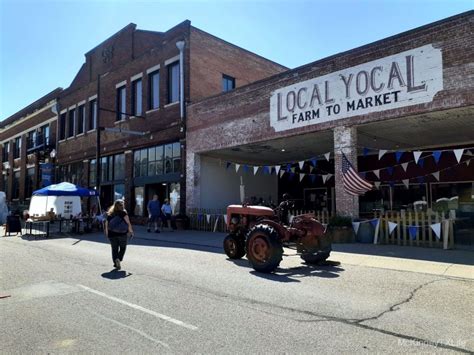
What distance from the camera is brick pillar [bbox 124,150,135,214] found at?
25000 millimetres

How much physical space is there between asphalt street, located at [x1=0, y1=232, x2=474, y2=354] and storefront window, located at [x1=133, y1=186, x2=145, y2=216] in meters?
14.5

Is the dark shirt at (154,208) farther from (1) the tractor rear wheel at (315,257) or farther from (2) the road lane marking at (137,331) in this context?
(2) the road lane marking at (137,331)

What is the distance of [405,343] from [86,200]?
93.9 feet

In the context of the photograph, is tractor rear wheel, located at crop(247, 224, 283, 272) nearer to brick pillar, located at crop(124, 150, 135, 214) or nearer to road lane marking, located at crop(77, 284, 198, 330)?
road lane marking, located at crop(77, 284, 198, 330)

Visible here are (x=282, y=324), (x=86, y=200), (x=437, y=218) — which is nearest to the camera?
(x=282, y=324)

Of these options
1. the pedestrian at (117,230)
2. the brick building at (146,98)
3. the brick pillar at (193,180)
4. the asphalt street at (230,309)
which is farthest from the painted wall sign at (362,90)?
the pedestrian at (117,230)

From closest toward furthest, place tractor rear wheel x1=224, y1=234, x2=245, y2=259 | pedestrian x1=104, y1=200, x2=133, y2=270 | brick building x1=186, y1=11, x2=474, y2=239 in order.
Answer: pedestrian x1=104, y1=200, x2=133, y2=270
tractor rear wheel x1=224, y1=234, x2=245, y2=259
brick building x1=186, y1=11, x2=474, y2=239

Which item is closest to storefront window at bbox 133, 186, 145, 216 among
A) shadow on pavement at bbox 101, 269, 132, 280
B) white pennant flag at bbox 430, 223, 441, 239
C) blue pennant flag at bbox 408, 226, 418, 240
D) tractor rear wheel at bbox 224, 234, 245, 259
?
tractor rear wheel at bbox 224, 234, 245, 259

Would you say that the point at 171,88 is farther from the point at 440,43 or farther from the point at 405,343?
the point at 405,343

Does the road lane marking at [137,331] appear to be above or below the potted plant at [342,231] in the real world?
below

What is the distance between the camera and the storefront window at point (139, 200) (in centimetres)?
2440

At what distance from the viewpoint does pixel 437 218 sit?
11.7 m

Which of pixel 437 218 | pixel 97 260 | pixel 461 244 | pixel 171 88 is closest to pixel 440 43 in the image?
pixel 437 218

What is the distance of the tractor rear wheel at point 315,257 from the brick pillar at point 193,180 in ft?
39.0
